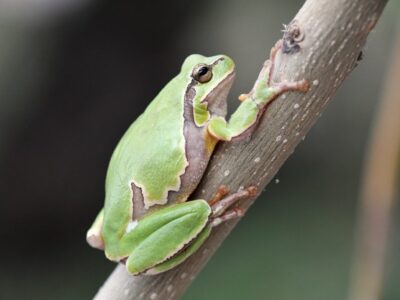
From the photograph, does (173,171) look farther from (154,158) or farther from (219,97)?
(219,97)

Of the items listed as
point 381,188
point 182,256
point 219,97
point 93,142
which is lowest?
point 93,142

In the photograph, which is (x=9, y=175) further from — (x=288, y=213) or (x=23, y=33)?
(x=288, y=213)

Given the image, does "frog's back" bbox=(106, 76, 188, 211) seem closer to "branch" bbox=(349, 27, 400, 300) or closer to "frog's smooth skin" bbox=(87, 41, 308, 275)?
"frog's smooth skin" bbox=(87, 41, 308, 275)

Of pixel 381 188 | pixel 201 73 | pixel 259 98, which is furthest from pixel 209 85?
pixel 381 188

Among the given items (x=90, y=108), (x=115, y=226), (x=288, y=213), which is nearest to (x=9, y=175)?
(x=90, y=108)

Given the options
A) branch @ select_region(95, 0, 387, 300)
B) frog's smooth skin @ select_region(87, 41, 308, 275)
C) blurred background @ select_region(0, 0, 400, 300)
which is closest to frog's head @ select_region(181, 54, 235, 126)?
frog's smooth skin @ select_region(87, 41, 308, 275)

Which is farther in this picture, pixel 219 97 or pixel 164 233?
pixel 219 97
